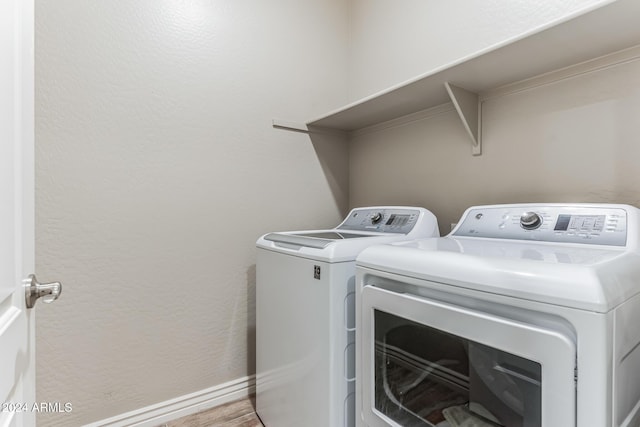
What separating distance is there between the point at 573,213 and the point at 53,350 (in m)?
2.09

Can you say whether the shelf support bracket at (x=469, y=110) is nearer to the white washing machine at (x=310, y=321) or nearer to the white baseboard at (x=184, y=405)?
the white washing machine at (x=310, y=321)

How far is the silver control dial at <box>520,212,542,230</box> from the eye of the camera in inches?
43.8

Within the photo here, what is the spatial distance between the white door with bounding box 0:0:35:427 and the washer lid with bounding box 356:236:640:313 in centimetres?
86

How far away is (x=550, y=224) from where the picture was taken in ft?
3.55

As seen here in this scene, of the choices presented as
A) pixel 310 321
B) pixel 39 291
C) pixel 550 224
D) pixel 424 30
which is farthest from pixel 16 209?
pixel 424 30

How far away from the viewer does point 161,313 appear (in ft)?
5.27

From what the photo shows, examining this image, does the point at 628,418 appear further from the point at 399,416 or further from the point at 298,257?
the point at 298,257

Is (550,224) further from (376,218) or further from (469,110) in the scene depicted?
(376,218)

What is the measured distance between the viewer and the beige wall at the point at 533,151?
1.15 m

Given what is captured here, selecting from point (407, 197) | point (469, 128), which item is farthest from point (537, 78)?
point (407, 197)

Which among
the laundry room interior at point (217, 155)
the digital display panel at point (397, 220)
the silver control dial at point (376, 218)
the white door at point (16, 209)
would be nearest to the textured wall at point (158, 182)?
the laundry room interior at point (217, 155)

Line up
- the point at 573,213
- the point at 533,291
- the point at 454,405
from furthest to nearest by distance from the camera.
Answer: the point at 573,213 < the point at 454,405 < the point at 533,291

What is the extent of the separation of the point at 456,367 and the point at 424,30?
1739 mm

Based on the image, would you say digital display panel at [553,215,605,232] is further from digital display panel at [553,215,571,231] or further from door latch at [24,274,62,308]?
door latch at [24,274,62,308]
